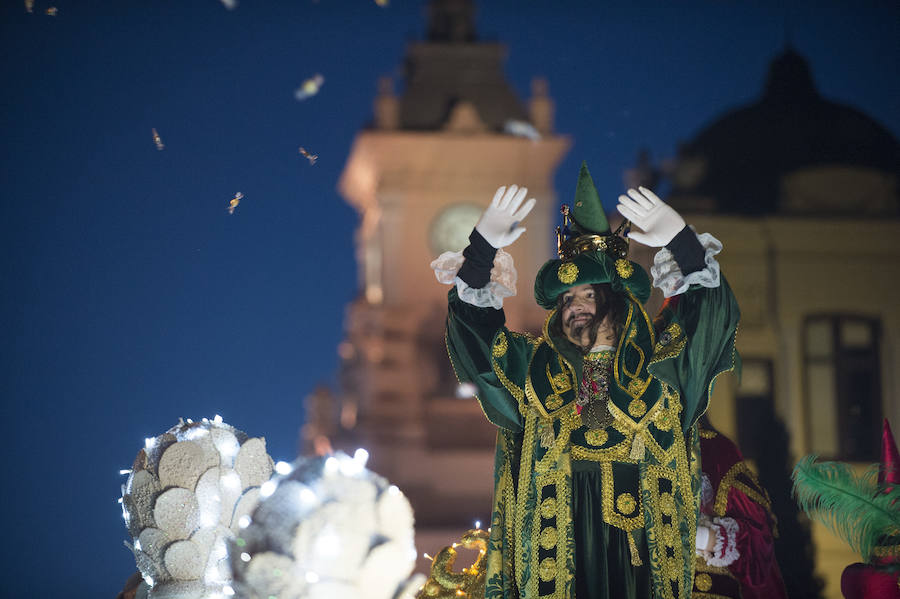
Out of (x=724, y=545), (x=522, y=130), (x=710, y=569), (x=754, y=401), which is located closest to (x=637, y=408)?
(x=724, y=545)

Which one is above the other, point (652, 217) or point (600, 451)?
point (652, 217)

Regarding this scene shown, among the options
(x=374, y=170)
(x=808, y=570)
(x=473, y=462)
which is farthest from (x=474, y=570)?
(x=374, y=170)

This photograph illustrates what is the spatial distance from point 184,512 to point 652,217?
229cm

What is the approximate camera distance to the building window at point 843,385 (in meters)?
13.2

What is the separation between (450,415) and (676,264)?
13.2m

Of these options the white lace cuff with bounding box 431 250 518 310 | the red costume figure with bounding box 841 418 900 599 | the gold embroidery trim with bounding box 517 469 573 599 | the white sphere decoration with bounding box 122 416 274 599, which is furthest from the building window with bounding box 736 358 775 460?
the gold embroidery trim with bounding box 517 469 573 599

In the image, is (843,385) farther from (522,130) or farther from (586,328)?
(586,328)

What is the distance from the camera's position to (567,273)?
4387 mm

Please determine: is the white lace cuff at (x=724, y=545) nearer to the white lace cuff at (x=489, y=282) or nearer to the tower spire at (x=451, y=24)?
the white lace cuff at (x=489, y=282)

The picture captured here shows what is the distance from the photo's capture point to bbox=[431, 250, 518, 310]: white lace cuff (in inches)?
176

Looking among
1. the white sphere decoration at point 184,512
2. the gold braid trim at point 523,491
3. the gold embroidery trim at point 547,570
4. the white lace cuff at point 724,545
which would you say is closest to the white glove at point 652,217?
the gold braid trim at point 523,491

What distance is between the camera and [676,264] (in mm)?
4391

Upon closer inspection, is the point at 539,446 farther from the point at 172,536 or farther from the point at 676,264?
the point at 172,536

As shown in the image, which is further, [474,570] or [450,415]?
[450,415]
